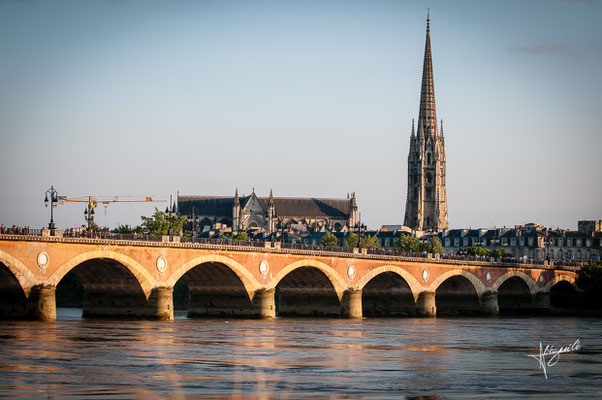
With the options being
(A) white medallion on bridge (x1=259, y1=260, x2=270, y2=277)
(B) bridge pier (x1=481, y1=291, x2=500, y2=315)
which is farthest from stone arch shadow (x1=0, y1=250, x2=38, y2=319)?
(B) bridge pier (x1=481, y1=291, x2=500, y2=315)

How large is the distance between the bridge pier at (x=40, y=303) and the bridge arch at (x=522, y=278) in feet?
214

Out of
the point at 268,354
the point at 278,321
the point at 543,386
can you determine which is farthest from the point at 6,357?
the point at 278,321

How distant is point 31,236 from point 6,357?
25618mm

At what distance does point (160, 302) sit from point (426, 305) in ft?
125

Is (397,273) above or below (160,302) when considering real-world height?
above

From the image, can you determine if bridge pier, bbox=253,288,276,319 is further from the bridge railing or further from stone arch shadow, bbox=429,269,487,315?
stone arch shadow, bbox=429,269,487,315

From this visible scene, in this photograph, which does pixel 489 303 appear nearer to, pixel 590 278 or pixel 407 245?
pixel 590 278

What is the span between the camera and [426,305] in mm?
113375

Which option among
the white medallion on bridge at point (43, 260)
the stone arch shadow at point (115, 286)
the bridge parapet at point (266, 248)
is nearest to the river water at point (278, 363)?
the stone arch shadow at point (115, 286)

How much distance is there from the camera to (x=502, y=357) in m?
58.1

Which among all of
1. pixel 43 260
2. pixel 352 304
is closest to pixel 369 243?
pixel 352 304

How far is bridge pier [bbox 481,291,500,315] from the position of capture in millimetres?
122750

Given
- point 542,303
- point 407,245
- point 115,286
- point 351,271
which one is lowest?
point 542,303

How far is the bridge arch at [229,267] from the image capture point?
8600cm
